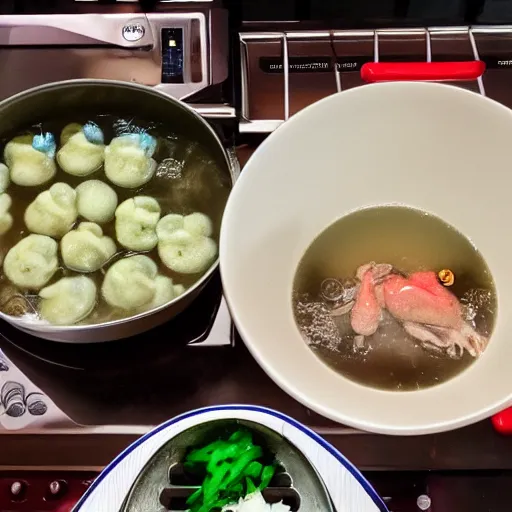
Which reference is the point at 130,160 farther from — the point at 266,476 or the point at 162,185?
the point at 266,476

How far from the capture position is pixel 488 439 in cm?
92

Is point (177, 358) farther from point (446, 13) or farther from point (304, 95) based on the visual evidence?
point (446, 13)

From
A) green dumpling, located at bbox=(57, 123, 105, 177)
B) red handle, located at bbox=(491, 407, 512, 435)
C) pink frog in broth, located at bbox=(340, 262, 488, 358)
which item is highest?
green dumpling, located at bbox=(57, 123, 105, 177)

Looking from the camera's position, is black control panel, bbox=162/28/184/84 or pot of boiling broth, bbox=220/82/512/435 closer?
pot of boiling broth, bbox=220/82/512/435

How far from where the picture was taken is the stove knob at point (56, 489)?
2.98ft

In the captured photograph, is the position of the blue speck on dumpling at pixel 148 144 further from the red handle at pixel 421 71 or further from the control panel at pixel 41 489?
the control panel at pixel 41 489

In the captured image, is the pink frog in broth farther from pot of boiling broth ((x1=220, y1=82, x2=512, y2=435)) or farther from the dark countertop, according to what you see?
the dark countertop

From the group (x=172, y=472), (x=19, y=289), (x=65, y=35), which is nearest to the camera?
(x=172, y=472)

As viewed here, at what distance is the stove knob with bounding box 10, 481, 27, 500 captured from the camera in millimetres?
911

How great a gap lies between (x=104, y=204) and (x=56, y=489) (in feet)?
1.42

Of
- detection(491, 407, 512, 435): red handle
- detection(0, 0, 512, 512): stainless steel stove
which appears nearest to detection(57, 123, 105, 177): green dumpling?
detection(0, 0, 512, 512): stainless steel stove

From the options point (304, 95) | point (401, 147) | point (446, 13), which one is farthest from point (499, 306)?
point (446, 13)

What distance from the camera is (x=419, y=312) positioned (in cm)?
98

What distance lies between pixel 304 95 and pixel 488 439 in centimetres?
64
